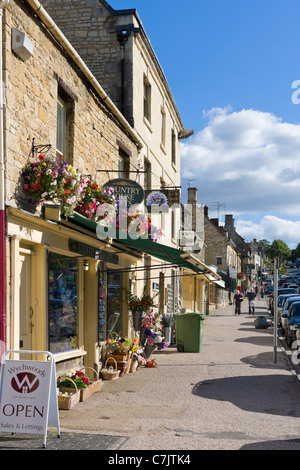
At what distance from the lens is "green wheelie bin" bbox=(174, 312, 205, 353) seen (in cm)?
1634

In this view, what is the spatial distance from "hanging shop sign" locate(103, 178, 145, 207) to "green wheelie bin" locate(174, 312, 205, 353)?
555 centimetres

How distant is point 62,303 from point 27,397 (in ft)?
11.5

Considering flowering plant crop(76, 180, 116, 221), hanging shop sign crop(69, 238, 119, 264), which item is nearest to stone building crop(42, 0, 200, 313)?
hanging shop sign crop(69, 238, 119, 264)

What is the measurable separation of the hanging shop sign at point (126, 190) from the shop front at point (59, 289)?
1145 mm

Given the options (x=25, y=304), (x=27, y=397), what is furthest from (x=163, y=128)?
(x=27, y=397)

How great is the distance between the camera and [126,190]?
1179cm

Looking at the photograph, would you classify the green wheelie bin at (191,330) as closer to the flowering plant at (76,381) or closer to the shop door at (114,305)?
the shop door at (114,305)

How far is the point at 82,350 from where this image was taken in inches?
437

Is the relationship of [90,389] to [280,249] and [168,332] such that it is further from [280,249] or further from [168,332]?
[280,249]

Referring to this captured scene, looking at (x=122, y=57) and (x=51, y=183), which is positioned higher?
(x=122, y=57)

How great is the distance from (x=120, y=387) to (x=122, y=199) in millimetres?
3936

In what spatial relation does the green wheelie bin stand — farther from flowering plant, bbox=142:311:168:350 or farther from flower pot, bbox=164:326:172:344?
flower pot, bbox=164:326:172:344
